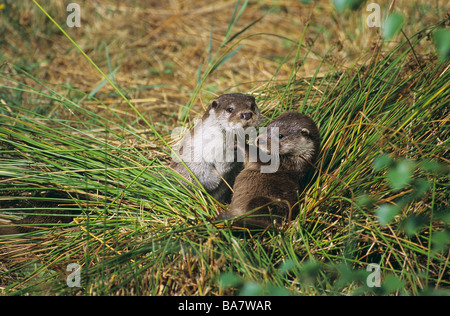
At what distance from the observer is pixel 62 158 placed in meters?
3.42

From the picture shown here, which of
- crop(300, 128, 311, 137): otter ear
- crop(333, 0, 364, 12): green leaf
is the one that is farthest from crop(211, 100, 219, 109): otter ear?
crop(333, 0, 364, 12): green leaf

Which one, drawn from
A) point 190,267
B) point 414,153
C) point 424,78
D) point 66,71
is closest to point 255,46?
point 66,71

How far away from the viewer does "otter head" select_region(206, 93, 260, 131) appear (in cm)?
329

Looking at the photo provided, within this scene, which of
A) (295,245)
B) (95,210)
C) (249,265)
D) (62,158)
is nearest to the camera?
(249,265)

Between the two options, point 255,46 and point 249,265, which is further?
point 255,46

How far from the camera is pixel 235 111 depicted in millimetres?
3326

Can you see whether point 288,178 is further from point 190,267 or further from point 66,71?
point 66,71

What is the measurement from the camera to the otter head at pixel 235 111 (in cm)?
329

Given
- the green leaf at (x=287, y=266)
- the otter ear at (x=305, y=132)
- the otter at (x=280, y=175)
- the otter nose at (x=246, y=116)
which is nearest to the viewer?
the green leaf at (x=287, y=266)

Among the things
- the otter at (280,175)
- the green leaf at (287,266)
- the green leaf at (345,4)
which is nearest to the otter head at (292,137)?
the otter at (280,175)

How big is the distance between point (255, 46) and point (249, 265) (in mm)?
4326

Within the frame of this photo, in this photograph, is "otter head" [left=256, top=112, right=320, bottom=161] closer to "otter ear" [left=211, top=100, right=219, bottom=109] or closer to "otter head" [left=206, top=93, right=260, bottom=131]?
"otter head" [left=206, top=93, right=260, bottom=131]
